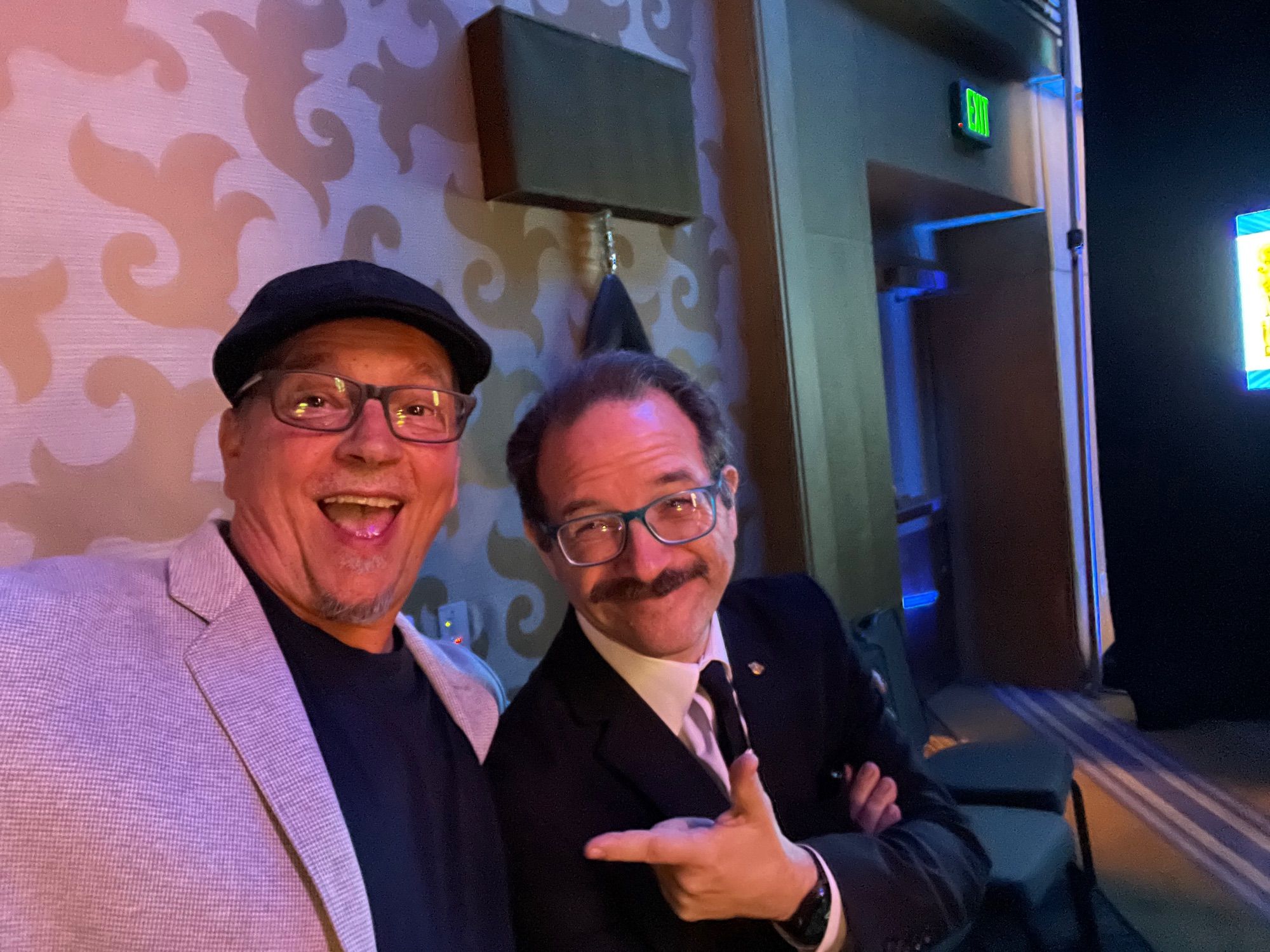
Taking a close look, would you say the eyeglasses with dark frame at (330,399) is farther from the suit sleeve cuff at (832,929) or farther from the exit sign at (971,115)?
the exit sign at (971,115)

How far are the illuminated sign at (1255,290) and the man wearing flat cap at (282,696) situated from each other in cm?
378

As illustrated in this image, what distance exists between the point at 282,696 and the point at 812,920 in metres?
0.68

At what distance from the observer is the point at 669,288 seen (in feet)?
7.57

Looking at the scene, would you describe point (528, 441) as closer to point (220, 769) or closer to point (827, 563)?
point (220, 769)

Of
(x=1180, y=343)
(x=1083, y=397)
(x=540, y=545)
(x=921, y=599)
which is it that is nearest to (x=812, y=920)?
(x=540, y=545)

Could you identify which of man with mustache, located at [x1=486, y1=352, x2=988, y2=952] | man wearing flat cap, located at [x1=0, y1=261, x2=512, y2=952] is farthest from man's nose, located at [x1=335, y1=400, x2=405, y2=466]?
man with mustache, located at [x1=486, y1=352, x2=988, y2=952]

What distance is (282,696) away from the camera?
82 centimetres

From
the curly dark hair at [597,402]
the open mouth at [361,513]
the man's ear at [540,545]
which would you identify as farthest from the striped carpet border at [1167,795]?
the open mouth at [361,513]

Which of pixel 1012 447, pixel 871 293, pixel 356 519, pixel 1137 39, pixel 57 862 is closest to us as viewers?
pixel 57 862

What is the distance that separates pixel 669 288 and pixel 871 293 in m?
0.92

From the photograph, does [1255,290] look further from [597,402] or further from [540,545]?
[540,545]

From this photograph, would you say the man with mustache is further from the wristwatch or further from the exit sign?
the exit sign

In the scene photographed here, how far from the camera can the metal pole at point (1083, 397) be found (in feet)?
13.4

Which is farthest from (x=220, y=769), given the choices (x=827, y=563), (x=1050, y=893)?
(x=827, y=563)
